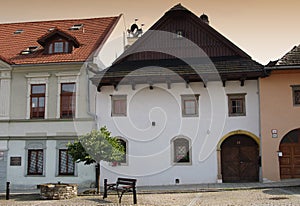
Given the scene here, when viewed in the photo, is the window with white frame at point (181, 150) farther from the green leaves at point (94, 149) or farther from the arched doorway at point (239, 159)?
the green leaves at point (94, 149)

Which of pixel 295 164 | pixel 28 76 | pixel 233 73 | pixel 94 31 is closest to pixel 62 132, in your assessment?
pixel 28 76

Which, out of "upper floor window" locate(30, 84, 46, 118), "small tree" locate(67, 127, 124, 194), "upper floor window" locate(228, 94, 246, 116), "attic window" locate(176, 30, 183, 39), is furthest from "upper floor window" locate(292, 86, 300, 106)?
"upper floor window" locate(30, 84, 46, 118)

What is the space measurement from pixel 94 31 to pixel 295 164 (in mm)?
14166

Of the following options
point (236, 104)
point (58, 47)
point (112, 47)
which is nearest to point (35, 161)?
point (58, 47)

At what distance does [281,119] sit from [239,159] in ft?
9.55

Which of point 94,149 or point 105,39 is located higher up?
point 105,39

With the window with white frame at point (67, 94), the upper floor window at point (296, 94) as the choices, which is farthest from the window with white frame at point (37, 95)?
the upper floor window at point (296, 94)

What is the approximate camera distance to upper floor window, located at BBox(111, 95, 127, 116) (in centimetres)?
2045

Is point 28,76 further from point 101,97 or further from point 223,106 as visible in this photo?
point 223,106

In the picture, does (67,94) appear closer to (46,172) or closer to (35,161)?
(35,161)

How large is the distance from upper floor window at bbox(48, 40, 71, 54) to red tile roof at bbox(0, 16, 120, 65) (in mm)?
452

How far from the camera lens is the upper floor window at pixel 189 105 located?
1984 cm

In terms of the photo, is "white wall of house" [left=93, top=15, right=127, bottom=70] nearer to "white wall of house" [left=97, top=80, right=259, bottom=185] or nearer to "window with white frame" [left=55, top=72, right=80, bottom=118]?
"window with white frame" [left=55, top=72, right=80, bottom=118]

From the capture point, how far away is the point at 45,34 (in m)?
22.5
